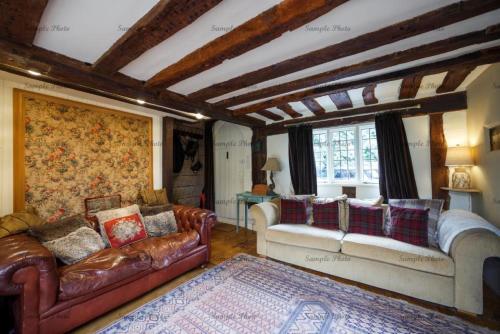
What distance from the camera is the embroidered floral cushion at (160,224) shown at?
8.83 ft

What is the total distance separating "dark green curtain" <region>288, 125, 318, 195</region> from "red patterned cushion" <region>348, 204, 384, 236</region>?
107cm

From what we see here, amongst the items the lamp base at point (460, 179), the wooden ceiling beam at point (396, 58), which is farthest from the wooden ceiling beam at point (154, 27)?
the lamp base at point (460, 179)

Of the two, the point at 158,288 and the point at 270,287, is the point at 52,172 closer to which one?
the point at 158,288

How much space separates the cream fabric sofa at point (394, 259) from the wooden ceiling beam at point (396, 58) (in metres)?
1.56

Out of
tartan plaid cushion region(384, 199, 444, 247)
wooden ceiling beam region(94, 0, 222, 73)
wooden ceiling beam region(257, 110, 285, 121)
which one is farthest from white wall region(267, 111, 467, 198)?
wooden ceiling beam region(94, 0, 222, 73)

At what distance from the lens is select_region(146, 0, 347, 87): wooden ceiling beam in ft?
4.24

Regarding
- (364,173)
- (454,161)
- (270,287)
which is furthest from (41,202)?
(454,161)

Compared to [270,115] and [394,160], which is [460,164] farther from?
[270,115]

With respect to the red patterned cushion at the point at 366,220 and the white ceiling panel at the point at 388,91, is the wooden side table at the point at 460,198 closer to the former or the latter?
the red patterned cushion at the point at 366,220

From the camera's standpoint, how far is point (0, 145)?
2182 mm

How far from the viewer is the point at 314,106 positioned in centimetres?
336

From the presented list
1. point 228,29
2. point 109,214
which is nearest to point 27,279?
point 109,214

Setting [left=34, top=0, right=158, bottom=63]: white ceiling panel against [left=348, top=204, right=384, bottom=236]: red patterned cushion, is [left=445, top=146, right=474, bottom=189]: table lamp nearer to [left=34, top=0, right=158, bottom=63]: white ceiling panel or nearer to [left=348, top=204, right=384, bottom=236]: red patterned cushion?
[left=348, top=204, right=384, bottom=236]: red patterned cushion

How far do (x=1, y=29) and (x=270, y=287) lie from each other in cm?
305
